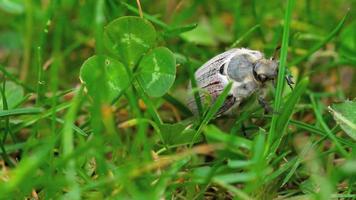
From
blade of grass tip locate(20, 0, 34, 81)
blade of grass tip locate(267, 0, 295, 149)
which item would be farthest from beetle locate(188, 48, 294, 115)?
blade of grass tip locate(20, 0, 34, 81)

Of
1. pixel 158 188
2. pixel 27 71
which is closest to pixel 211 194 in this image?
pixel 158 188

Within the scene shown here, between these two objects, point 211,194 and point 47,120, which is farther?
point 47,120

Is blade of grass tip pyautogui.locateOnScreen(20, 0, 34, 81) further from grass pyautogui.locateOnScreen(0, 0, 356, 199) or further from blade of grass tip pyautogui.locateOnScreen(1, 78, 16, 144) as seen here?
blade of grass tip pyautogui.locateOnScreen(1, 78, 16, 144)

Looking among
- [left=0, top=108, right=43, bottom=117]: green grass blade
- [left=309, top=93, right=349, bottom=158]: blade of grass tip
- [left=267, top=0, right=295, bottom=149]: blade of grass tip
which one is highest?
[left=267, top=0, right=295, bottom=149]: blade of grass tip

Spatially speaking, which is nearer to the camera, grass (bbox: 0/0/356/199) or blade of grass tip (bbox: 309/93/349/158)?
grass (bbox: 0/0/356/199)

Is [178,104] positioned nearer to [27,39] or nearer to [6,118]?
[6,118]

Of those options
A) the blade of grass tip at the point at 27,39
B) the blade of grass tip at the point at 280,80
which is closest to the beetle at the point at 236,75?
the blade of grass tip at the point at 280,80

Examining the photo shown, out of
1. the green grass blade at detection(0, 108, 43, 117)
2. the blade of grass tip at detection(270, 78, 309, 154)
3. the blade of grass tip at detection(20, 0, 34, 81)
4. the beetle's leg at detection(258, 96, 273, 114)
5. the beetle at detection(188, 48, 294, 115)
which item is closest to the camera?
the blade of grass tip at detection(270, 78, 309, 154)

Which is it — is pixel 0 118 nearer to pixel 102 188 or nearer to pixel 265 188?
pixel 102 188
